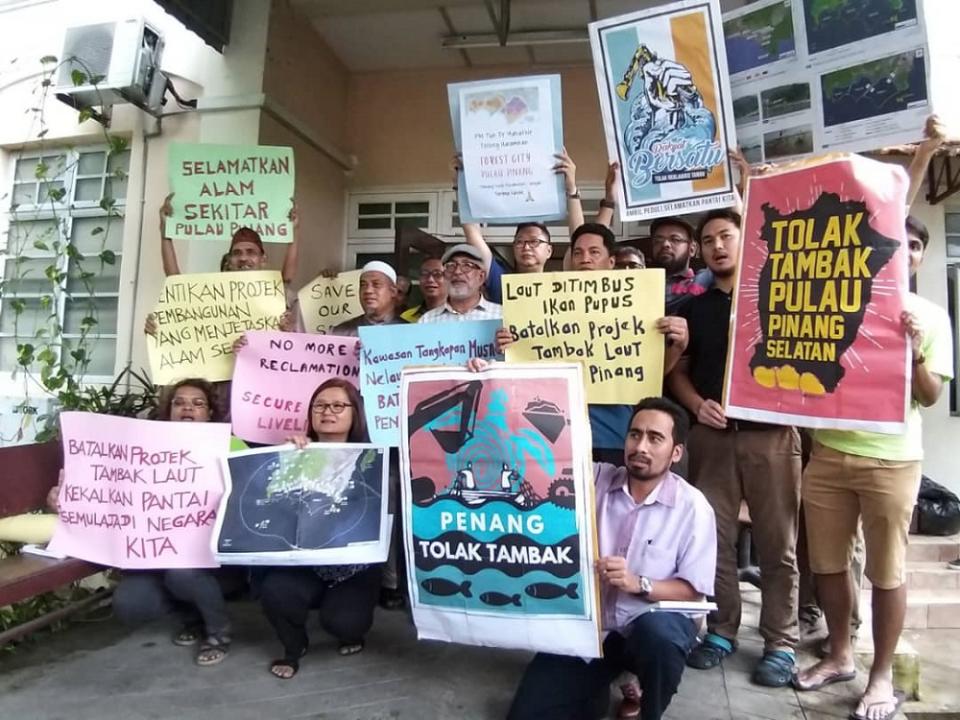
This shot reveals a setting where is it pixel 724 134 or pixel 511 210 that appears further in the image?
pixel 511 210

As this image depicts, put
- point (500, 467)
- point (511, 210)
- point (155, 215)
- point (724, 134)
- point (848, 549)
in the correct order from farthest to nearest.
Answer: point (155, 215)
point (511, 210)
point (724, 134)
point (848, 549)
point (500, 467)

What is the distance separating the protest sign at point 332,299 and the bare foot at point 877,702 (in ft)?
9.82

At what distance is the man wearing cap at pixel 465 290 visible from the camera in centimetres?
302

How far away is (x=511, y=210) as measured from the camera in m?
3.17

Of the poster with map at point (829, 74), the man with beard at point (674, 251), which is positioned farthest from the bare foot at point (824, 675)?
the poster with map at point (829, 74)

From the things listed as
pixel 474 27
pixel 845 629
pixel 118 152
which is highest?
pixel 474 27

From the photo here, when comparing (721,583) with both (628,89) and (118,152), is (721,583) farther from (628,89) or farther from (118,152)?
(118,152)

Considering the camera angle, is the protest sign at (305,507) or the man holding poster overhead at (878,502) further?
the protest sign at (305,507)

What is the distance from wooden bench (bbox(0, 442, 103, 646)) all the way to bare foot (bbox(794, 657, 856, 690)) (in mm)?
2877

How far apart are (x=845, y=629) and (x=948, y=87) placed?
4395mm

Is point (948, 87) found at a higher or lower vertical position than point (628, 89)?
higher

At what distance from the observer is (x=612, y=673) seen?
2.33 metres

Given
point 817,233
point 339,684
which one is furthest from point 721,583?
point 339,684

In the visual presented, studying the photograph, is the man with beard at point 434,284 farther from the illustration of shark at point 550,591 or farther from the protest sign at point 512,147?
the illustration of shark at point 550,591
